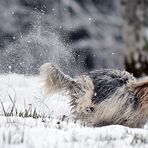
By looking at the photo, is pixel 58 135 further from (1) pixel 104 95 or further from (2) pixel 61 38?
(2) pixel 61 38

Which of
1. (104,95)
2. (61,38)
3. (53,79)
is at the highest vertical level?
(61,38)

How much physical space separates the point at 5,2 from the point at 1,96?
604cm

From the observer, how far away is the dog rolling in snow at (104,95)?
730 cm

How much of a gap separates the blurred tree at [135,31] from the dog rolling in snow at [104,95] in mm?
3138

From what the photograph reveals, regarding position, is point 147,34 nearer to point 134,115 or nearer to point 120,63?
point 120,63

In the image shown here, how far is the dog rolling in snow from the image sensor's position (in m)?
7.30

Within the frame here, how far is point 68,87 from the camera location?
297 inches

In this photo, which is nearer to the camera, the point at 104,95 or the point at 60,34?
the point at 104,95

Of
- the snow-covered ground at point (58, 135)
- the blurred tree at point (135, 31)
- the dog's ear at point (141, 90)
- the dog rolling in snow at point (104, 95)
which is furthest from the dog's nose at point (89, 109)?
the blurred tree at point (135, 31)

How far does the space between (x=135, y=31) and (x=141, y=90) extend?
3551 mm

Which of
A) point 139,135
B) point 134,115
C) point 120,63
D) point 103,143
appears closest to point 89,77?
point 134,115

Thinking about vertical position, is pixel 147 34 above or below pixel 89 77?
above

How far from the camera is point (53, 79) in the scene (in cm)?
752

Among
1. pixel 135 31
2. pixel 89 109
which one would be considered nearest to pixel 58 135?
pixel 89 109
